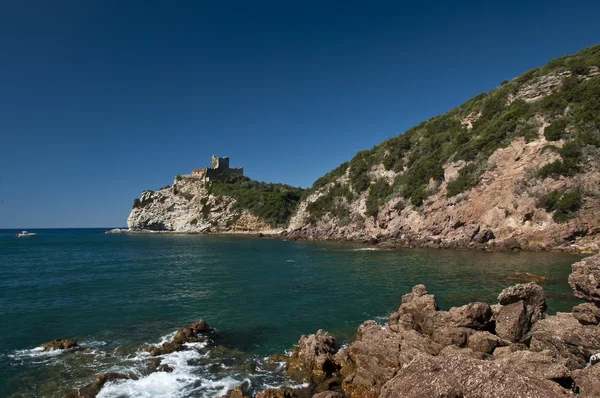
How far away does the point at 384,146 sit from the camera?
82.9 metres

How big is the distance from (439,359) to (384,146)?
80.2m

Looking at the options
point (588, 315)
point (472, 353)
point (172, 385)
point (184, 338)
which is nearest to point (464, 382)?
point (472, 353)

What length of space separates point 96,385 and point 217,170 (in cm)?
12928

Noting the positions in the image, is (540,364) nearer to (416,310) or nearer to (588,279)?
(588,279)

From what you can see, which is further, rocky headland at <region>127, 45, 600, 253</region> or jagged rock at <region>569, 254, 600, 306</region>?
rocky headland at <region>127, 45, 600, 253</region>

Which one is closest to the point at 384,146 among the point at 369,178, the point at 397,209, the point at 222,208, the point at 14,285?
the point at 369,178

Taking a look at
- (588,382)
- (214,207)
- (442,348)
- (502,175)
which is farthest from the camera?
(214,207)

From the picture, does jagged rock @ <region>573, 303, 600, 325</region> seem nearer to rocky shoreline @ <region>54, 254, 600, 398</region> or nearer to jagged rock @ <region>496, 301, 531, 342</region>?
rocky shoreline @ <region>54, 254, 600, 398</region>

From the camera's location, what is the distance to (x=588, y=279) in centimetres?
1322

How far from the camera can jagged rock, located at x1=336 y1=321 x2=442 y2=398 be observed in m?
10.4

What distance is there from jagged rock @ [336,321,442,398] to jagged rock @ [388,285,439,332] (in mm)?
2040

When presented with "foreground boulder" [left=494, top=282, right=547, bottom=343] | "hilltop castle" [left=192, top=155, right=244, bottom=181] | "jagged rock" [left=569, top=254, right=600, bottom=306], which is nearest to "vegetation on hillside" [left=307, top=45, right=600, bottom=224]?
"jagged rock" [left=569, top=254, right=600, bottom=306]

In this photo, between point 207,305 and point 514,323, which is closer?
point 514,323

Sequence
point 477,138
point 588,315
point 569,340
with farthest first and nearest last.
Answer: point 477,138, point 588,315, point 569,340
